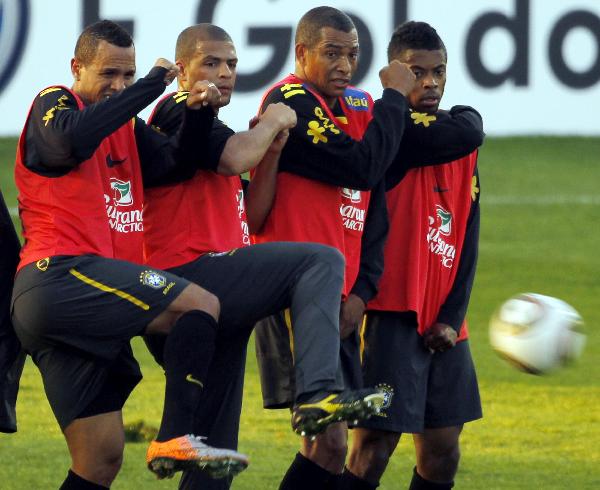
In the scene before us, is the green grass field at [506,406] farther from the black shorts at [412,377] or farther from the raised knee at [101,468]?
the raised knee at [101,468]

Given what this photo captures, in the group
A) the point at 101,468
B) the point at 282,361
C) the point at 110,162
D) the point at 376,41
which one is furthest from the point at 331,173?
the point at 376,41

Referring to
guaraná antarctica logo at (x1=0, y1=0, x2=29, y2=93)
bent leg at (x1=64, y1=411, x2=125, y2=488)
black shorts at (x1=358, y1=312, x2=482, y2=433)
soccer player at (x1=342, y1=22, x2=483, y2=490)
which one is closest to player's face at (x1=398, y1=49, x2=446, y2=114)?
soccer player at (x1=342, y1=22, x2=483, y2=490)

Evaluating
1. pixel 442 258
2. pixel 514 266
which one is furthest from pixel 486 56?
pixel 442 258

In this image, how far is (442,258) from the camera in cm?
674

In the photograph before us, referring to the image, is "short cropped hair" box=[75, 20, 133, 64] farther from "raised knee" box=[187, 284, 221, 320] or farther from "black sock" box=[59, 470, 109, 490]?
"black sock" box=[59, 470, 109, 490]

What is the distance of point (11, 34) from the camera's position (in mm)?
17484

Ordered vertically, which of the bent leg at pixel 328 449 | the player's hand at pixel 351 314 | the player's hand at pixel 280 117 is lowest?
the bent leg at pixel 328 449

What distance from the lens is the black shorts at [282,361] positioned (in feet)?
20.7

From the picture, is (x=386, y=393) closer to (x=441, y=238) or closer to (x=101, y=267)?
(x=441, y=238)

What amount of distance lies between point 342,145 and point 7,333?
150cm

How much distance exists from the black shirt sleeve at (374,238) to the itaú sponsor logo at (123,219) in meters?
1.02

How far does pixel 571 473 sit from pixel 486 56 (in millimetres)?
9817

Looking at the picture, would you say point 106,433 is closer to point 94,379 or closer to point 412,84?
point 94,379

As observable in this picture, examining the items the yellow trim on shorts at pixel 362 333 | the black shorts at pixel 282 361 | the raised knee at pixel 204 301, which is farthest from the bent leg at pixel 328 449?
the raised knee at pixel 204 301
